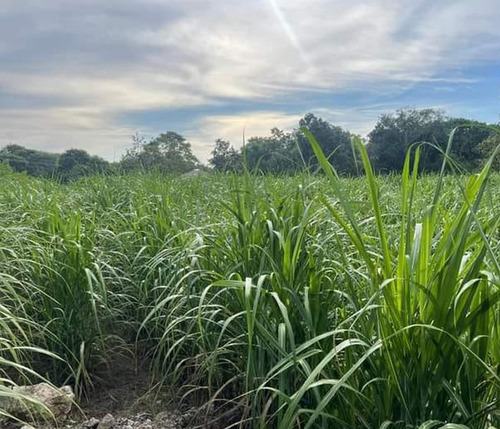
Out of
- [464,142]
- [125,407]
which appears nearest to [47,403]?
[125,407]

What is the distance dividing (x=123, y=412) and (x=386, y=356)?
113 centimetres

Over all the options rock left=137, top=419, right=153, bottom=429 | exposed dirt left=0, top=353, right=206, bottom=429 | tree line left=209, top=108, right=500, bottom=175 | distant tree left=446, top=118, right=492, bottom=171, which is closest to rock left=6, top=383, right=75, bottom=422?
exposed dirt left=0, top=353, right=206, bottom=429

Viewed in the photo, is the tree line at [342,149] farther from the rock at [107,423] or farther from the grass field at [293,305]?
the rock at [107,423]

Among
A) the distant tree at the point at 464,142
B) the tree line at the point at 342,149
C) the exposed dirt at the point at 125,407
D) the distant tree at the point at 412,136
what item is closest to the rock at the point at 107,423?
the exposed dirt at the point at 125,407

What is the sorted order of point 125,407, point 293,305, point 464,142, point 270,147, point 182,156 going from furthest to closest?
point 182,156 → point 464,142 → point 270,147 → point 125,407 → point 293,305

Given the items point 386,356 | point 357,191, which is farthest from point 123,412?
point 357,191

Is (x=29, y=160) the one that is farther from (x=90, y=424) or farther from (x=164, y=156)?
(x=90, y=424)

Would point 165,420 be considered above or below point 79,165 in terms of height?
below

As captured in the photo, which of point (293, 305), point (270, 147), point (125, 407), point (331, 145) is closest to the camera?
point (293, 305)

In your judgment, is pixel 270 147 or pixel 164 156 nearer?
pixel 270 147

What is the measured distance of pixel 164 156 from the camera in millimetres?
6277

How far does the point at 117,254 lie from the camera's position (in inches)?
96.4

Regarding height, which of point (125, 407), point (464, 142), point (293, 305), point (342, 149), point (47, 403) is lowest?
point (125, 407)

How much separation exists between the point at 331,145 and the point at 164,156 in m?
4.39
